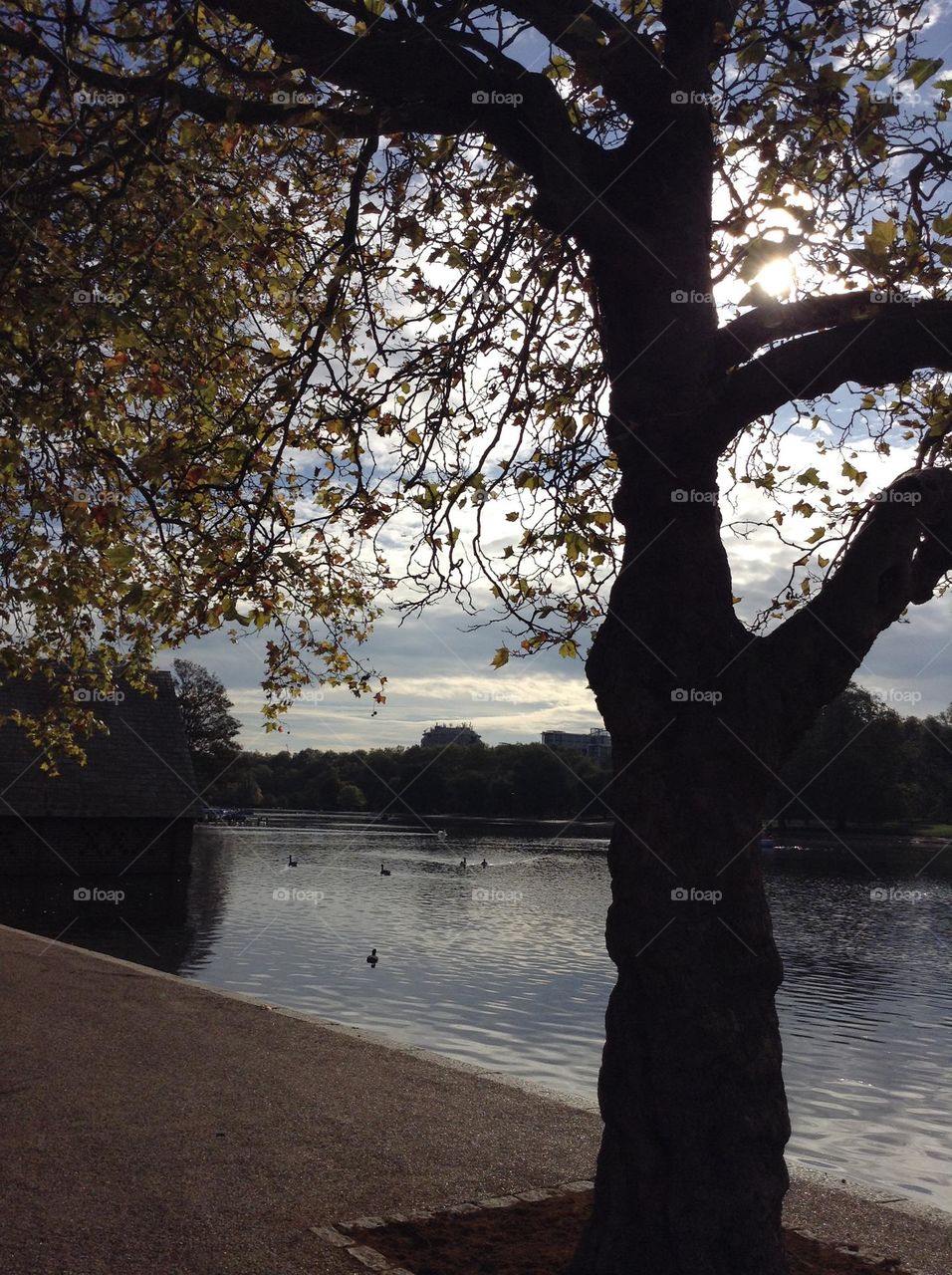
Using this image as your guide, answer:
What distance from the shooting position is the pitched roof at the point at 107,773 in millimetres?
34312

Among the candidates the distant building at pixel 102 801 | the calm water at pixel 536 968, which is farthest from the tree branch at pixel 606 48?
the distant building at pixel 102 801

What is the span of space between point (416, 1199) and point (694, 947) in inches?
107

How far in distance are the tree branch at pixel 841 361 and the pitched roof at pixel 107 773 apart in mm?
30748

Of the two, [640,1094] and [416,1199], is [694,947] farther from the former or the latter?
[416,1199]

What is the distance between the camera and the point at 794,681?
5.20 meters

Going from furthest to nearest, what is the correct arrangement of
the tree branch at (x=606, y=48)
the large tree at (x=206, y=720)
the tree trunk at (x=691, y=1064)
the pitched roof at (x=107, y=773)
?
the large tree at (x=206, y=720) → the pitched roof at (x=107, y=773) → the tree branch at (x=606, y=48) → the tree trunk at (x=691, y=1064)

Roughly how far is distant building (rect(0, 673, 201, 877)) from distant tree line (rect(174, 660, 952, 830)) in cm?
2365

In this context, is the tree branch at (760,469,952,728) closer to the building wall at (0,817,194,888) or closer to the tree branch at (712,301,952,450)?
the tree branch at (712,301,952,450)

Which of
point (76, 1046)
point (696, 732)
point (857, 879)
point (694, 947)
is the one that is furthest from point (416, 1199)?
point (857, 879)

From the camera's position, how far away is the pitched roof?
34.3m

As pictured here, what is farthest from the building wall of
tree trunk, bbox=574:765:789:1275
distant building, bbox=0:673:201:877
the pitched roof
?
tree trunk, bbox=574:765:789:1275

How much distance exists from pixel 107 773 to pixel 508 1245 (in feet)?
107

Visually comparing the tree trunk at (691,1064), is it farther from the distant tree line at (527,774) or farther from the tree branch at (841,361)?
the distant tree line at (527,774)

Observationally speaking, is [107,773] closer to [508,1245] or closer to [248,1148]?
[248,1148]
